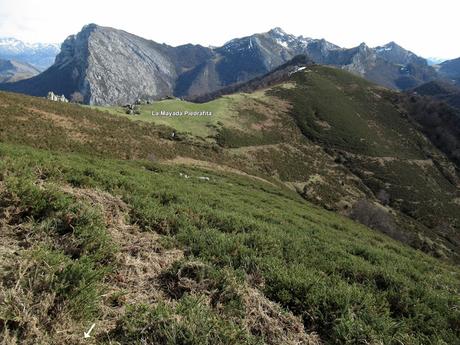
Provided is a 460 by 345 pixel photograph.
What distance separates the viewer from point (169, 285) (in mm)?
6559

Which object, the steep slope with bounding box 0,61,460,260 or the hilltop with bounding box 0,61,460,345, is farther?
the steep slope with bounding box 0,61,460,260

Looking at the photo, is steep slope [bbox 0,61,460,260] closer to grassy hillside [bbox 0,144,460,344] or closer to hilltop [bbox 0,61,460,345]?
hilltop [bbox 0,61,460,345]

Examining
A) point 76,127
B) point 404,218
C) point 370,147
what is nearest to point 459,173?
point 370,147

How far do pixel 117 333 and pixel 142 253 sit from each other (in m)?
2.58

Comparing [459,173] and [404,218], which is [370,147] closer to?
[459,173]

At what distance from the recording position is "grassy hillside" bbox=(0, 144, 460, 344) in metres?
4.96

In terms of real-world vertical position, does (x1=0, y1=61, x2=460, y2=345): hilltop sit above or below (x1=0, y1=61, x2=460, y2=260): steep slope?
above

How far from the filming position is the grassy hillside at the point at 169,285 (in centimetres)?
496

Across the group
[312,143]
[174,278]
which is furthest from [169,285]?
[312,143]

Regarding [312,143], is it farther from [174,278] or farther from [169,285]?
[169,285]

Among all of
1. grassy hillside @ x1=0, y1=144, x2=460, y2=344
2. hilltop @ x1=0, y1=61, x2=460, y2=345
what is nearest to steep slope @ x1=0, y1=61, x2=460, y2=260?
hilltop @ x1=0, y1=61, x2=460, y2=345

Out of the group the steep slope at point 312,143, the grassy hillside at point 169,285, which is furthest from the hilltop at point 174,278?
Result: the steep slope at point 312,143

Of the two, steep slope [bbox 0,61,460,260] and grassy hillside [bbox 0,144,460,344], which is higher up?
grassy hillside [bbox 0,144,460,344]

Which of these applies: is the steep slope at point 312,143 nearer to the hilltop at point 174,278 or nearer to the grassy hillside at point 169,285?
the hilltop at point 174,278
